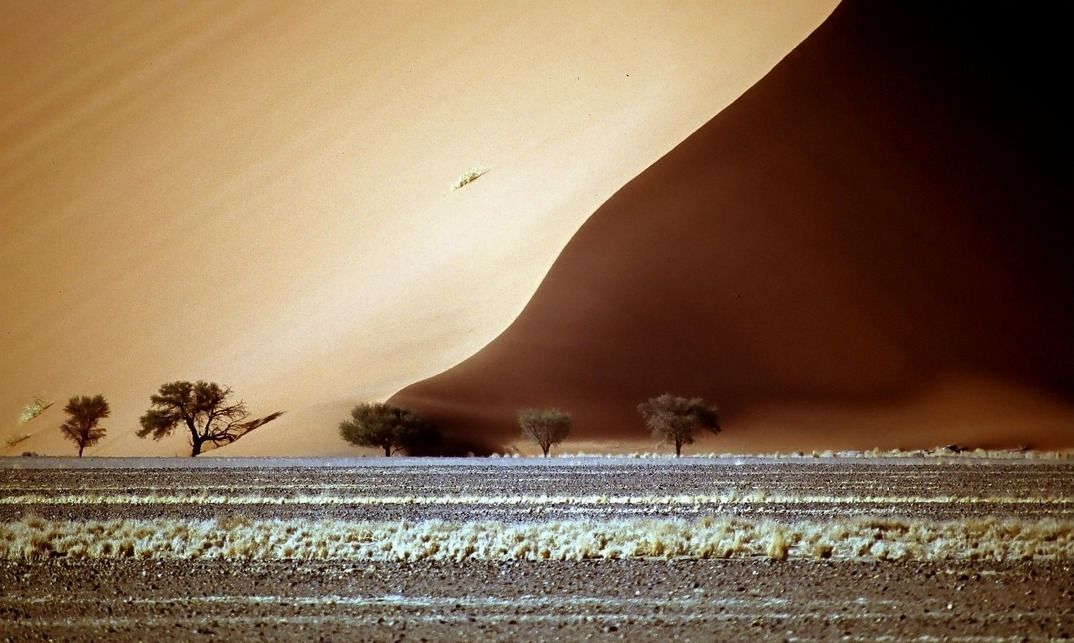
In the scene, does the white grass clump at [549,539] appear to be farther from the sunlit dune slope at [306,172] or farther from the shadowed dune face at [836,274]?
the sunlit dune slope at [306,172]

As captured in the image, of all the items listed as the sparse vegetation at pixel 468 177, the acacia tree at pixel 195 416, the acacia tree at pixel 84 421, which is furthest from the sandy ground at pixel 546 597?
the sparse vegetation at pixel 468 177

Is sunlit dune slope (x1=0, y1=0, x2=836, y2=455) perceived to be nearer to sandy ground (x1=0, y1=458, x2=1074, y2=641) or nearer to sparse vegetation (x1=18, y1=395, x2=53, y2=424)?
sparse vegetation (x1=18, y1=395, x2=53, y2=424)

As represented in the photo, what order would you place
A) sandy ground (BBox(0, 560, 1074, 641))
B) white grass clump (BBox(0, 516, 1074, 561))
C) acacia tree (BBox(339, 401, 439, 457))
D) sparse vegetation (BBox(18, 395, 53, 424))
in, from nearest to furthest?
sandy ground (BBox(0, 560, 1074, 641))
white grass clump (BBox(0, 516, 1074, 561))
acacia tree (BBox(339, 401, 439, 457))
sparse vegetation (BBox(18, 395, 53, 424))

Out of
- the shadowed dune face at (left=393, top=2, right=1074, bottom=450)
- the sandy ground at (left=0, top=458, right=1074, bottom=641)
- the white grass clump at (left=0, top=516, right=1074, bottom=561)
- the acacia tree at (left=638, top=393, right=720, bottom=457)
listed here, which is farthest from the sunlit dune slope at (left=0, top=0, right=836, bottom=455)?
the sandy ground at (left=0, top=458, right=1074, bottom=641)

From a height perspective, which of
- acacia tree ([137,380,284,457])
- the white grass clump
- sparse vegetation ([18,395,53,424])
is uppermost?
sparse vegetation ([18,395,53,424])

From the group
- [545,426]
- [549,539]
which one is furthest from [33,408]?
[549,539]

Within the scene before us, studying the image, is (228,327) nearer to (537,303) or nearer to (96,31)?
(537,303)

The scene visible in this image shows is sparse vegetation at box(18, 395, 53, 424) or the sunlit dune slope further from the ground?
the sunlit dune slope
